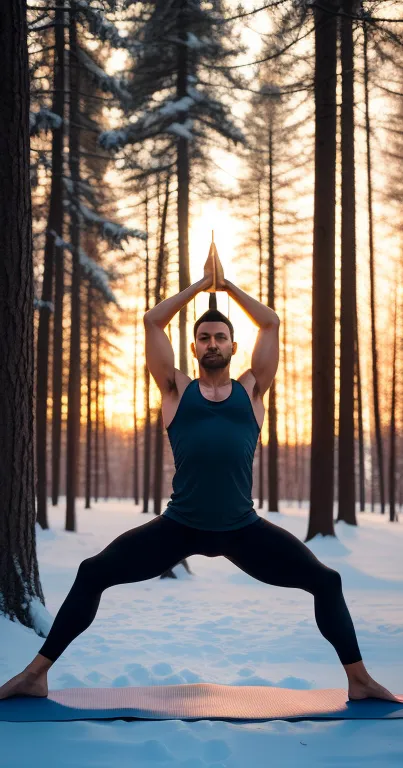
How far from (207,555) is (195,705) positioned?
88 centimetres

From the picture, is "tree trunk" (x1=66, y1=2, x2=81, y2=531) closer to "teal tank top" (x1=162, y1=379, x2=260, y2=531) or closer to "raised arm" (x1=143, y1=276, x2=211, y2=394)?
"raised arm" (x1=143, y1=276, x2=211, y2=394)

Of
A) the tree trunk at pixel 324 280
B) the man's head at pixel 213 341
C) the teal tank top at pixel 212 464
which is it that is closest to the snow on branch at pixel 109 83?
the tree trunk at pixel 324 280

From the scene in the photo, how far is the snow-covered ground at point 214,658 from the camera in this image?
11.4 ft

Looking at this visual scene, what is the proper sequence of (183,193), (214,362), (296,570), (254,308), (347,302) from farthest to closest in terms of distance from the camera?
(347,302)
(183,193)
(254,308)
(214,362)
(296,570)

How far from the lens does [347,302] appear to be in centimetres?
1612

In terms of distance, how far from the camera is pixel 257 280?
80.4 feet

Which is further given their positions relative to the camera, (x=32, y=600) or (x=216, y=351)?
(x=32, y=600)

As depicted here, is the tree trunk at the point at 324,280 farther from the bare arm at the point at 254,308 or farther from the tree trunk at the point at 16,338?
the bare arm at the point at 254,308

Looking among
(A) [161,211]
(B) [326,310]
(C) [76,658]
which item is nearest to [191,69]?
(B) [326,310]

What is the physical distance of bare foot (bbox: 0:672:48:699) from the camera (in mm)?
4172

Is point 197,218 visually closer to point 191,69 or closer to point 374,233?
point 191,69

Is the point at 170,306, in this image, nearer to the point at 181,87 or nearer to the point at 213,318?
the point at 213,318

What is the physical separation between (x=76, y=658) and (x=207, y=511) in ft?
8.28

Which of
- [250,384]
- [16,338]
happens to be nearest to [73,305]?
[16,338]
